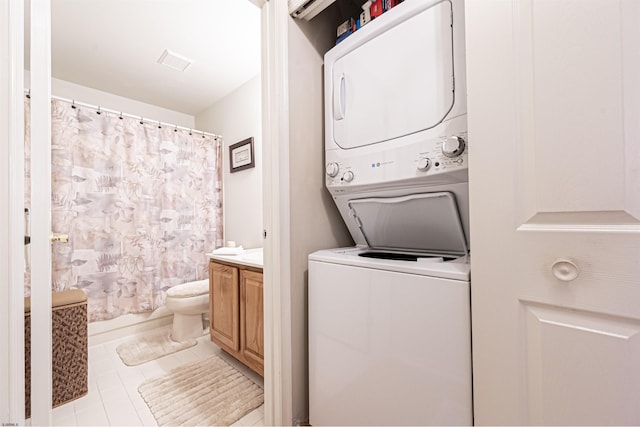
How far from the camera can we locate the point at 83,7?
1769 millimetres

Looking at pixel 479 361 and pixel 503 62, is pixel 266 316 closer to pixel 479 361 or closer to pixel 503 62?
pixel 479 361

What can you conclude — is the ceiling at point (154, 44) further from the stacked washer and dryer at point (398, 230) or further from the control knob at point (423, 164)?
the control knob at point (423, 164)

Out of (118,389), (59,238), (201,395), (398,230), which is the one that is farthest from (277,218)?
(118,389)

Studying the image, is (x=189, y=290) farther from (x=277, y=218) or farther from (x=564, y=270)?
(x=564, y=270)

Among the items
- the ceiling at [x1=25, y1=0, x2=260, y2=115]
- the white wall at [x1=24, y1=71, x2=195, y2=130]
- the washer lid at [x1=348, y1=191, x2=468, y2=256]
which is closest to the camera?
the washer lid at [x1=348, y1=191, x2=468, y2=256]

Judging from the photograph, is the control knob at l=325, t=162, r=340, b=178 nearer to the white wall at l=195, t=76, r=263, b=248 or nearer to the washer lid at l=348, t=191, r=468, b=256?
the washer lid at l=348, t=191, r=468, b=256

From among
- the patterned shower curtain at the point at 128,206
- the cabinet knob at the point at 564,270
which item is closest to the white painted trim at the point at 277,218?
the cabinet knob at the point at 564,270

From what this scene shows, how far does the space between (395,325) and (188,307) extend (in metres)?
1.94

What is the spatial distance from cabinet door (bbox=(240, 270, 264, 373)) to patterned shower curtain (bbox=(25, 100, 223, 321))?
1271mm

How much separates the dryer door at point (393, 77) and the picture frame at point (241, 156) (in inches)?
60.4

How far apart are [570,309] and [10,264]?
141 cm

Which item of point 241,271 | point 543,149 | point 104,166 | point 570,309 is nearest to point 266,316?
point 241,271

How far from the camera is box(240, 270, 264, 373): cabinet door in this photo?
1.67 metres

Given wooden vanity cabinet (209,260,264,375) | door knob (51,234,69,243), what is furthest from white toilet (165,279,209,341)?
door knob (51,234,69,243)
